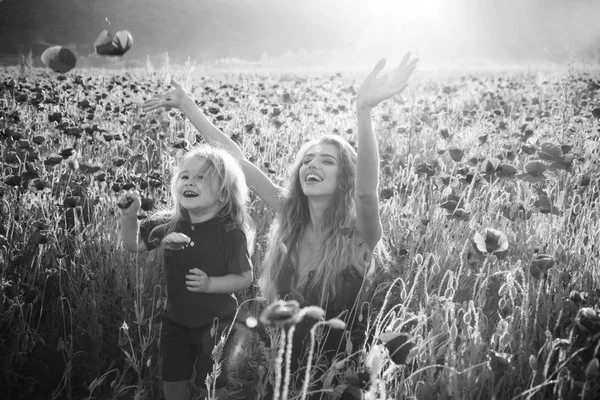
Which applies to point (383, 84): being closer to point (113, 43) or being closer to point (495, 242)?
point (495, 242)

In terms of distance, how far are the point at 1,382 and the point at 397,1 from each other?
31.5ft

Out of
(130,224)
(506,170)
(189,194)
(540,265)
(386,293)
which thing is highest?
(506,170)

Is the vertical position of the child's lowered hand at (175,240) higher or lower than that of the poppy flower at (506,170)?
lower

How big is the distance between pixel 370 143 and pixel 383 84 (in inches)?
9.7

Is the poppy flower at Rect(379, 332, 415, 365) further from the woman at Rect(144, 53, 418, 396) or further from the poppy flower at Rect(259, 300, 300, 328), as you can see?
the woman at Rect(144, 53, 418, 396)

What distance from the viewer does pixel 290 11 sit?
222ft

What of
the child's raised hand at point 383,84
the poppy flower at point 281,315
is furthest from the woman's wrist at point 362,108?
the poppy flower at point 281,315

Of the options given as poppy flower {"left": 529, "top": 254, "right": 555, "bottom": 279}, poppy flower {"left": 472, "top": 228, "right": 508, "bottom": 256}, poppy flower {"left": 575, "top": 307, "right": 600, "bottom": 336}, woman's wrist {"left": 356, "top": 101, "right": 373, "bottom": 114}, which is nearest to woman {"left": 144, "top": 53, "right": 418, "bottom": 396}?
woman's wrist {"left": 356, "top": 101, "right": 373, "bottom": 114}

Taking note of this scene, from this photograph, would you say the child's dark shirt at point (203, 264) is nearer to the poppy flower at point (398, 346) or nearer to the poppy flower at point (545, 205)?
the poppy flower at point (398, 346)

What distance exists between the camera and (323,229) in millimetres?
2283

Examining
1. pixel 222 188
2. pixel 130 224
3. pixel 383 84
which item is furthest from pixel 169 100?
pixel 383 84

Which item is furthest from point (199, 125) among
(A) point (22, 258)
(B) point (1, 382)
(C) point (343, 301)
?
(B) point (1, 382)

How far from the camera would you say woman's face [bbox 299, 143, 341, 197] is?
7.09ft

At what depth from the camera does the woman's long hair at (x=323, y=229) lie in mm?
2143
